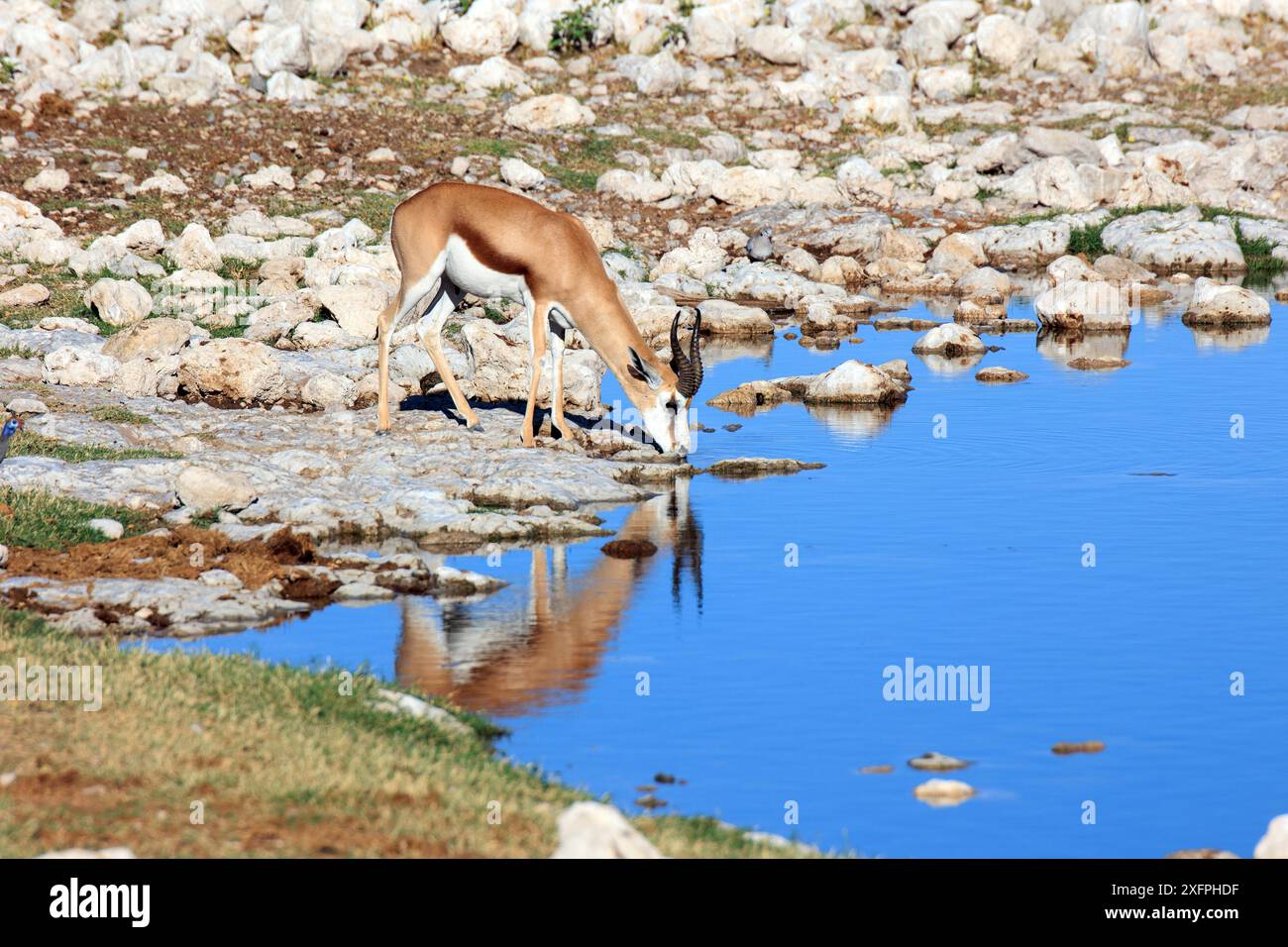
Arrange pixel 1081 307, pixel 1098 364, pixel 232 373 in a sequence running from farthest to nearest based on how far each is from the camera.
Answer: pixel 1081 307 < pixel 1098 364 < pixel 232 373

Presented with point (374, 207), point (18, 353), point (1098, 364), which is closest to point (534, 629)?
point (18, 353)

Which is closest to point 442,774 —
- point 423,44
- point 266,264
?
point 266,264

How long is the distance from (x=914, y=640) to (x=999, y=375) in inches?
490

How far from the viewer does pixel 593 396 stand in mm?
20578

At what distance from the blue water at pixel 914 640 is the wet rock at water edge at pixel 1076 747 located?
74mm

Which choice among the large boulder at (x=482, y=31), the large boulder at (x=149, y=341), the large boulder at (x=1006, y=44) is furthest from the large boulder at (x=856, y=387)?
the large boulder at (x=1006, y=44)

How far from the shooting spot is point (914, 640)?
12109 millimetres

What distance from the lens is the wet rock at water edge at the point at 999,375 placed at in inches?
940

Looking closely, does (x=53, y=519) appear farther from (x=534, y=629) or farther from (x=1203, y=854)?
(x=1203, y=854)

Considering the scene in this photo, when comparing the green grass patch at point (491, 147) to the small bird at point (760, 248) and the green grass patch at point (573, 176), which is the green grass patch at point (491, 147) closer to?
the green grass patch at point (573, 176)

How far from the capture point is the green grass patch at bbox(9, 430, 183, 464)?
16.2 meters

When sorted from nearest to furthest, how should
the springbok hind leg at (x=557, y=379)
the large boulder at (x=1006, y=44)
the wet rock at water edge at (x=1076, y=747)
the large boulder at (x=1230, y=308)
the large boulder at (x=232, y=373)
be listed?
1. the wet rock at water edge at (x=1076, y=747)
2. the springbok hind leg at (x=557, y=379)
3. the large boulder at (x=232, y=373)
4. the large boulder at (x=1230, y=308)
5. the large boulder at (x=1006, y=44)
